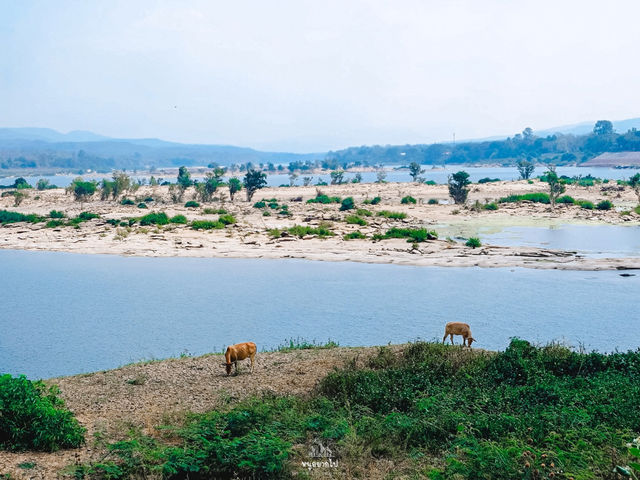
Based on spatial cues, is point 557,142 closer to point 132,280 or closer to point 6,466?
point 132,280

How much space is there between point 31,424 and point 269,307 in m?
15.1

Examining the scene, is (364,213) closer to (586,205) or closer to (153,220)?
(153,220)

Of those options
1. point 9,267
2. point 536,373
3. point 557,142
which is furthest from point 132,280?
point 557,142

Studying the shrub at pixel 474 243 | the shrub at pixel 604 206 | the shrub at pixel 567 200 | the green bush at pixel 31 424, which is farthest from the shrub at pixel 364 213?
the green bush at pixel 31 424

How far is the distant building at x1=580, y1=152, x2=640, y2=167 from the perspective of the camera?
5325 inches

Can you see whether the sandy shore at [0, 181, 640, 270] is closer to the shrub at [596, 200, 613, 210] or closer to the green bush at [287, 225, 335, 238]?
the green bush at [287, 225, 335, 238]

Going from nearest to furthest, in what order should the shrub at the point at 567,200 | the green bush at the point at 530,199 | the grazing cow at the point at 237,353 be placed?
the grazing cow at the point at 237,353 → the shrub at the point at 567,200 → the green bush at the point at 530,199

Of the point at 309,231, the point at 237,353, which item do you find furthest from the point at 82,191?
the point at 237,353

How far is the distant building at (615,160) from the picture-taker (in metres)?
135

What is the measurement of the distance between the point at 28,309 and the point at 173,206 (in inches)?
1177

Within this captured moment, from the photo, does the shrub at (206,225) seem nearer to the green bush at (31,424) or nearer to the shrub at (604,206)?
the shrub at (604,206)

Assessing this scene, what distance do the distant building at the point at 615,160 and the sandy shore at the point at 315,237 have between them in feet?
271

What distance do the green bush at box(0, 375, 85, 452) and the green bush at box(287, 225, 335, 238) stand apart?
2940 centimetres

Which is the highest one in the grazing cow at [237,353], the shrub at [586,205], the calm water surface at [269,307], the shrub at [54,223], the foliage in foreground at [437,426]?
the foliage in foreground at [437,426]
